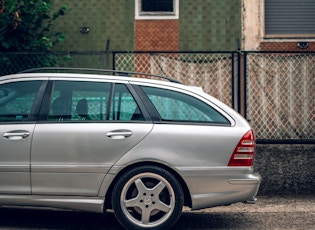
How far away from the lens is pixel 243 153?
8266 millimetres

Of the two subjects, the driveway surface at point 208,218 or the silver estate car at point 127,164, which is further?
the driveway surface at point 208,218

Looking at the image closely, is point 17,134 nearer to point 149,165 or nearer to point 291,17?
point 149,165

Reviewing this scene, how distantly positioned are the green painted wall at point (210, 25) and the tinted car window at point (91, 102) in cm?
723

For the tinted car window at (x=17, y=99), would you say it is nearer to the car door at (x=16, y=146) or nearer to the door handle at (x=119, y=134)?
the car door at (x=16, y=146)

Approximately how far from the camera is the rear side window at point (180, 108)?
8422mm

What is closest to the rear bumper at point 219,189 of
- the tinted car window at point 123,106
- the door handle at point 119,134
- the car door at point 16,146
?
the door handle at point 119,134

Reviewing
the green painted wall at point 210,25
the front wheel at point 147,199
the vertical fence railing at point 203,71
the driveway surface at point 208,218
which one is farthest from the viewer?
the green painted wall at point 210,25

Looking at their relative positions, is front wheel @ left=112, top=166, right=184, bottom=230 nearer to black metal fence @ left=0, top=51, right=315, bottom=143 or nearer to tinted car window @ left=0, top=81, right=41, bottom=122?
tinted car window @ left=0, top=81, right=41, bottom=122

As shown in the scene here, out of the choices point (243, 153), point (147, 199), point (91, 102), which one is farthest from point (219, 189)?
point (91, 102)

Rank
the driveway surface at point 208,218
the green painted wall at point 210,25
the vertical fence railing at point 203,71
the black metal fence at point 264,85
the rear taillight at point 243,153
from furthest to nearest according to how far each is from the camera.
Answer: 1. the green painted wall at point 210,25
2. the vertical fence railing at point 203,71
3. the black metal fence at point 264,85
4. the driveway surface at point 208,218
5. the rear taillight at point 243,153

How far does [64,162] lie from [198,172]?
1.32 meters

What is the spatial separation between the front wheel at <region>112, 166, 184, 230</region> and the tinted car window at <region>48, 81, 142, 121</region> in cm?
62

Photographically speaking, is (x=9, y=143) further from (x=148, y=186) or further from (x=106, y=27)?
(x=106, y=27)

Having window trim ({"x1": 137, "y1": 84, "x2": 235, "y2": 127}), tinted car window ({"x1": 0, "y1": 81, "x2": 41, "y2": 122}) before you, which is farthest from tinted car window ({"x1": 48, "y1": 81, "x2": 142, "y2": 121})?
tinted car window ({"x1": 0, "y1": 81, "x2": 41, "y2": 122})
